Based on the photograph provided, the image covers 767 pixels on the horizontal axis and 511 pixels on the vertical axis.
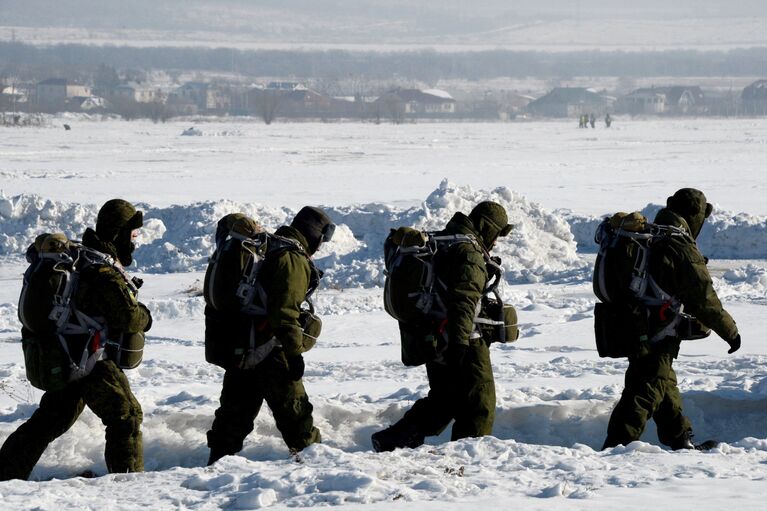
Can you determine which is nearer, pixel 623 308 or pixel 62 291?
pixel 62 291

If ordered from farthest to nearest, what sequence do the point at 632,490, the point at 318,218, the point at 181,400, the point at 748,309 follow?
the point at 748,309 < the point at 181,400 < the point at 318,218 < the point at 632,490

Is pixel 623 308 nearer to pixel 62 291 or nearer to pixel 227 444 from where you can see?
pixel 227 444

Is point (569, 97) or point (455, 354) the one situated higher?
point (569, 97)

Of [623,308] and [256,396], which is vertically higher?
[623,308]

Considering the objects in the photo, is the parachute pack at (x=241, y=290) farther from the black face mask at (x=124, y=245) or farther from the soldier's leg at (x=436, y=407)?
the soldier's leg at (x=436, y=407)

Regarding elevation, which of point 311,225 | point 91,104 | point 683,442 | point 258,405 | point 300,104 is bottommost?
point 683,442

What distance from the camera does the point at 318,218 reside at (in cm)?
629

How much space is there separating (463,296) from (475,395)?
1.85 ft

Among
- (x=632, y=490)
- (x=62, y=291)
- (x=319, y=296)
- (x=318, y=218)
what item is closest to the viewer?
(x=632, y=490)

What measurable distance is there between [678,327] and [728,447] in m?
0.66

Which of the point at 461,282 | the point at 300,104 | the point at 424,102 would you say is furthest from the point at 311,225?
the point at 424,102

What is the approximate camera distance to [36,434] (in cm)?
602

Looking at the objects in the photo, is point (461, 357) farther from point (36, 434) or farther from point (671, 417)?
point (36, 434)

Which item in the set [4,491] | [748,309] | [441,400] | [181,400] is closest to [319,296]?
[748,309]
